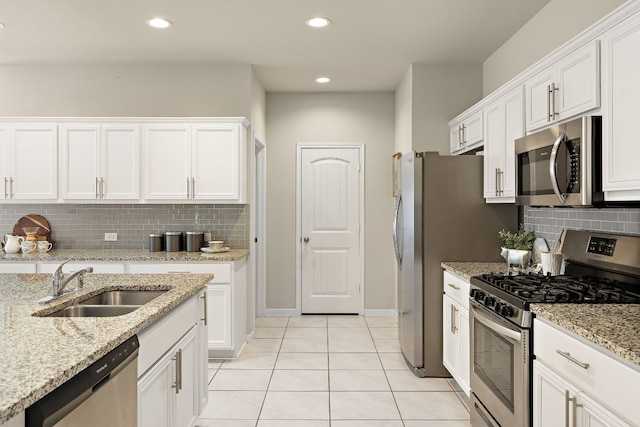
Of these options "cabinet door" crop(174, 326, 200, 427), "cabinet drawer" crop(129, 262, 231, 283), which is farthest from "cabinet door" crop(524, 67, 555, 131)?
"cabinet drawer" crop(129, 262, 231, 283)

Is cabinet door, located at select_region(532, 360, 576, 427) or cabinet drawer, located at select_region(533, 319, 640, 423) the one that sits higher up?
cabinet drawer, located at select_region(533, 319, 640, 423)

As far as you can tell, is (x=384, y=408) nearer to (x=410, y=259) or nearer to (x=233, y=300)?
(x=410, y=259)

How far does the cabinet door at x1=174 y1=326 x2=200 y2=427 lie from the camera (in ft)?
7.37

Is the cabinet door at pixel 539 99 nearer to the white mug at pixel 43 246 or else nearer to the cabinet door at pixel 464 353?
the cabinet door at pixel 464 353

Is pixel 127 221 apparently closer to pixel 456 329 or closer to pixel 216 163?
pixel 216 163

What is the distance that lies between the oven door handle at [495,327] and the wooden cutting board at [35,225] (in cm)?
410

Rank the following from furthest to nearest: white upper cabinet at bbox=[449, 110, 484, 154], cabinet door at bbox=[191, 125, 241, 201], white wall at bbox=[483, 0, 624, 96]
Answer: cabinet door at bbox=[191, 125, 241, 201], white upper cabinet at bbox=[449, 110, 484, 154], white wall at bbox=[483, 0, 624, 96]

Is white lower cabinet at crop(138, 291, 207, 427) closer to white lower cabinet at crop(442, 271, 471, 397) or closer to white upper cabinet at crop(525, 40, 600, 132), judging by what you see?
white lower cabinet at crop(442, 271, 471, 397)

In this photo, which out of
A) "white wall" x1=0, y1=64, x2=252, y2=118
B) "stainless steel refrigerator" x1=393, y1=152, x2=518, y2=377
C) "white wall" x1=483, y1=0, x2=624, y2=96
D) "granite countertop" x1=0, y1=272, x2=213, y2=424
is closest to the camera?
"granite countertop" x1=0, y1=272, x2=213, y2=424

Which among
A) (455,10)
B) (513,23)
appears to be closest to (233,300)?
(455,10)

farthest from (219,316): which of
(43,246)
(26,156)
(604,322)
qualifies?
(604,322)

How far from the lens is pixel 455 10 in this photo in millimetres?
3266

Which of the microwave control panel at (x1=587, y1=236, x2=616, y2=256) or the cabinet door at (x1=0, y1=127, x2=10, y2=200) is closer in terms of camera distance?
Answer: the microwave control panel at (x1=587, y1=236, x2=616, y2=256)

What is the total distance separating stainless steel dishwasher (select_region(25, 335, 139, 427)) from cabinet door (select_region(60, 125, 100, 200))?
3.03m
